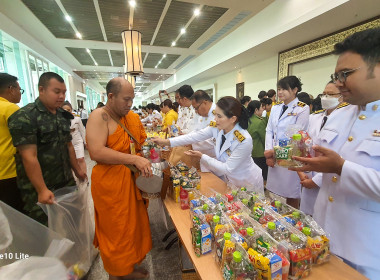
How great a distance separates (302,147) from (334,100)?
124 centimetres

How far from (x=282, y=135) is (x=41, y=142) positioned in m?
2.42

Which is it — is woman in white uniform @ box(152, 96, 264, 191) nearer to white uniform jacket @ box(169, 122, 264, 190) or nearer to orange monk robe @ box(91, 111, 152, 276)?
white uniform jacket @ box(169, 122, 264, 190)

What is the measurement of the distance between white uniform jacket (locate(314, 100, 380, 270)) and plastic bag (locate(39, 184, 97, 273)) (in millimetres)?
1775

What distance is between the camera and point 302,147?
1146 millimetres

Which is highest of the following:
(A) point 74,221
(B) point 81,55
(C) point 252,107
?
(B) point 81,55

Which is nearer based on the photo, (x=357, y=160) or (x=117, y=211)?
(x=357, y=160)

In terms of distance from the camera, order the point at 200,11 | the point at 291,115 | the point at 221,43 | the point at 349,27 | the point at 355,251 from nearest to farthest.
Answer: the point at 355,251, the point at 291,115, the point at 349,27, the point at 200,11, the point at 221,43

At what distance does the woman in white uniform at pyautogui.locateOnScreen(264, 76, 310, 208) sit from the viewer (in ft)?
7.63

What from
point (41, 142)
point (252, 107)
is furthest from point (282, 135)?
point (41, 142)

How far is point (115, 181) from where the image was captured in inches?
57.3

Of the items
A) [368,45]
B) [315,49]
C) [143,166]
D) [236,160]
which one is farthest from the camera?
[315,49]

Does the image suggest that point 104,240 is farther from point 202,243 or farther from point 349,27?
point 349,27

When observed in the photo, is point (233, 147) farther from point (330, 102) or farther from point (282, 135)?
point (330, 102)

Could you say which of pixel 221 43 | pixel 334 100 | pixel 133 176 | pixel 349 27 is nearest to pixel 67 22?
pixel 221 43
